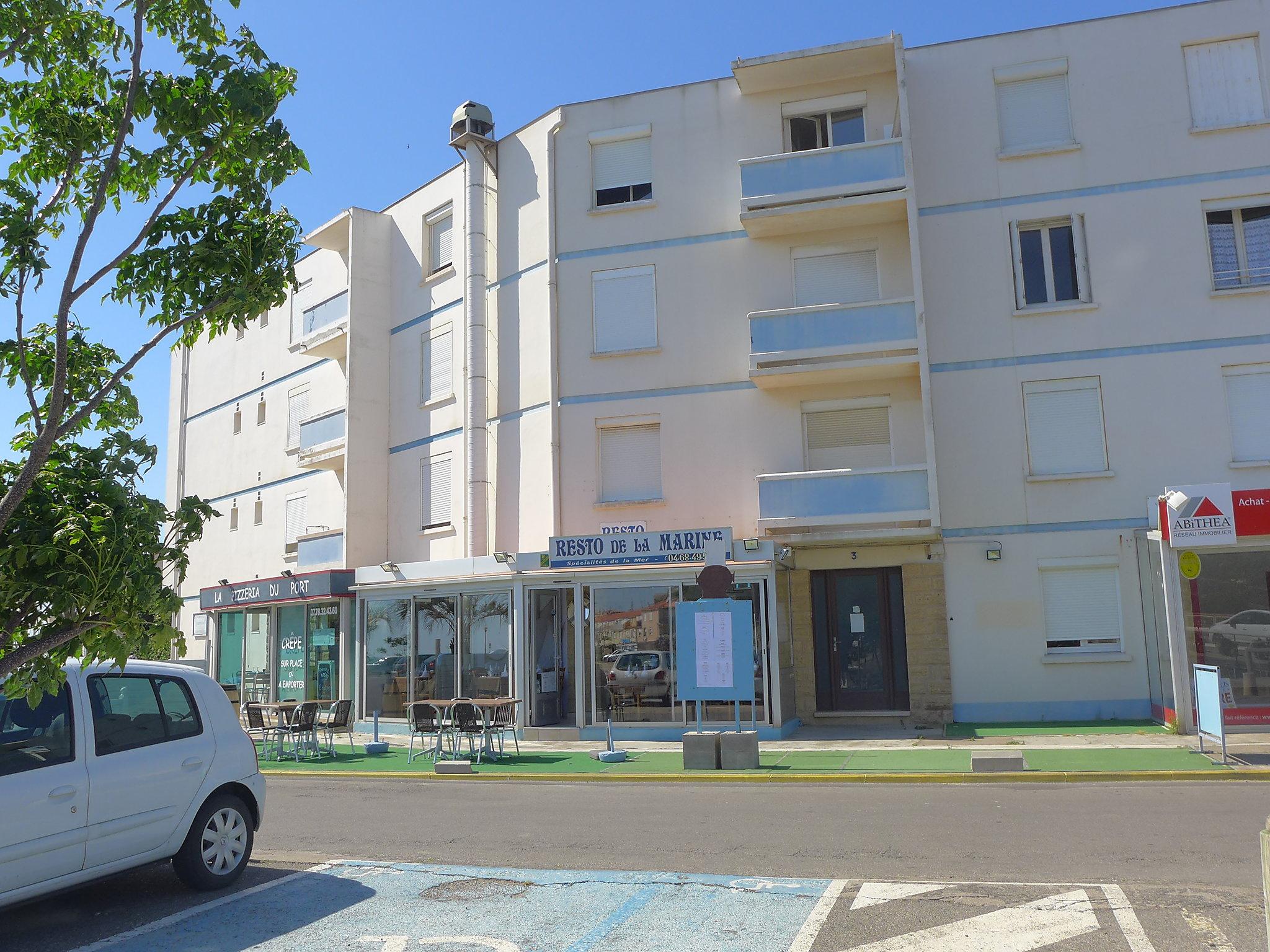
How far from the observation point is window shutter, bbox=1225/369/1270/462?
18.0 m

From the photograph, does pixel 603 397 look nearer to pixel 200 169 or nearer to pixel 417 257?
pixel 417 257

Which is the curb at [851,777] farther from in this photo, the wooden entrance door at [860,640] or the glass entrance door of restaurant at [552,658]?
the wooden entrance door at [860,640]

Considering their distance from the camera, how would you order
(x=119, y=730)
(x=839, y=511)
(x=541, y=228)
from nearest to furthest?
(x=119, y=730) → (x=839, y=511) → (x=541, y=228)

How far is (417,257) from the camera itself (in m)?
24.7

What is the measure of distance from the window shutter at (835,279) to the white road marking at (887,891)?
14.0 metres

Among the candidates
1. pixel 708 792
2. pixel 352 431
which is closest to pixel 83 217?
pixel 708 792

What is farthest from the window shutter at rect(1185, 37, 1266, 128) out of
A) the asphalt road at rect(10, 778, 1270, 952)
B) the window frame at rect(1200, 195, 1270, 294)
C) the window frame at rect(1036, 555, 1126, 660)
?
the asphalt road at rect(10, 778, 1270, 952)

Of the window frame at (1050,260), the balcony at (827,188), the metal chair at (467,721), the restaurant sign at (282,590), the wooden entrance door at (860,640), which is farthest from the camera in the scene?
the restaurant sign at (282,590)

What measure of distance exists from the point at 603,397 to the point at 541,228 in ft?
12.6

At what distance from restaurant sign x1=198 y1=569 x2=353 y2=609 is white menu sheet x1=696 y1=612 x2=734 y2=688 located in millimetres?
9917

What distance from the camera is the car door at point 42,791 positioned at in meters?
6.09

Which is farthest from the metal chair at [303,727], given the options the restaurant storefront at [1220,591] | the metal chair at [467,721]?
the restaurant storefront at [1220,591]

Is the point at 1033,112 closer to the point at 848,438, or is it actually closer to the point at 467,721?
the point at 848,438

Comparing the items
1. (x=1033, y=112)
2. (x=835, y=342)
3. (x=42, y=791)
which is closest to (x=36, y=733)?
(x=42, y=791)
